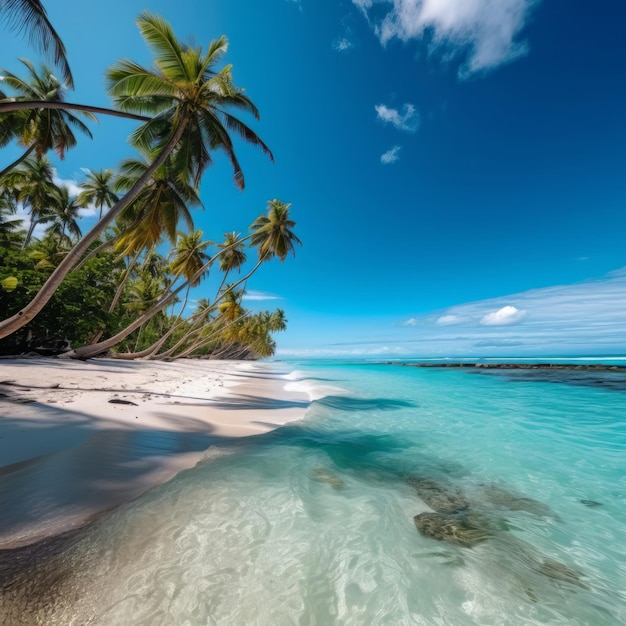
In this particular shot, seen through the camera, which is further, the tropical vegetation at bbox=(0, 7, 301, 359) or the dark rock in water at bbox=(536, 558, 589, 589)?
the tropical vegetation at bbox=(0, 7, 301, 359)

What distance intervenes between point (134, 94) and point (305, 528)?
13079 mm

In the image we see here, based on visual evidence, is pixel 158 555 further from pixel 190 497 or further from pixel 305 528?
pixel 305 528

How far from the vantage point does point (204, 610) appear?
180cm

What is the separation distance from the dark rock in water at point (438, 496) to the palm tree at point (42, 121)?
17269mm

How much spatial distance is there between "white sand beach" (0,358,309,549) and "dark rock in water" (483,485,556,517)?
14.0ft

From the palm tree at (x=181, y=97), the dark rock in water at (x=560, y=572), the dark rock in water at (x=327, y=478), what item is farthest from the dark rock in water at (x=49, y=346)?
the dark rock in water at (x=560, y=572)

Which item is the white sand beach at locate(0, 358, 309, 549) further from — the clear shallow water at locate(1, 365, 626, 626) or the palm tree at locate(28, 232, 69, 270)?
the palm tree at locate(28, 232, 69, 270)

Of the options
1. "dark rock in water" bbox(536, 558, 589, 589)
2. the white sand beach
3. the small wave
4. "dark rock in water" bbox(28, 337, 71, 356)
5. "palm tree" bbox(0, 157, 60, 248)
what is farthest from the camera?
"palm tree" bbox(0, 157, 60, 248)

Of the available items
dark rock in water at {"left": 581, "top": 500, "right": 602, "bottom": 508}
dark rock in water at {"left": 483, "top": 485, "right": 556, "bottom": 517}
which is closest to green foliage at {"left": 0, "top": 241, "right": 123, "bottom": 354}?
dark rock in water at {"left": 483, "top": 485, "right": 556, "bottom": 517}

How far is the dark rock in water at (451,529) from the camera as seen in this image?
2.82 m

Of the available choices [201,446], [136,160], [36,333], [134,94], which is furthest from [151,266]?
[201,446]

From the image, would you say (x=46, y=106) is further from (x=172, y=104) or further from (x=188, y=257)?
(x=188, y=257)

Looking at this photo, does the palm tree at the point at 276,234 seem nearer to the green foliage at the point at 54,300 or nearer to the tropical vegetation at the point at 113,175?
the tropical vegetation at the point at 113,175

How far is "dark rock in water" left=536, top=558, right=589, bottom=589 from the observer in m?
2.42
